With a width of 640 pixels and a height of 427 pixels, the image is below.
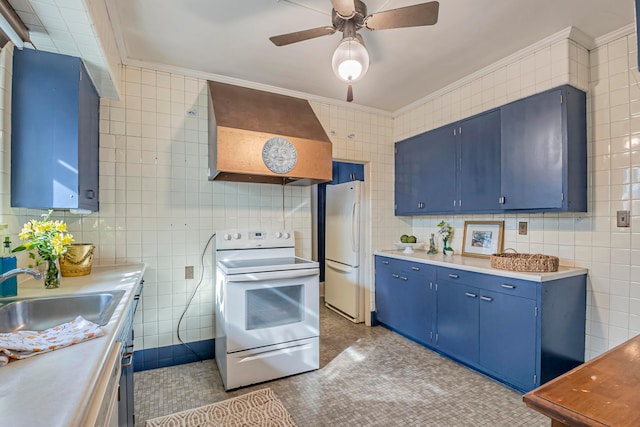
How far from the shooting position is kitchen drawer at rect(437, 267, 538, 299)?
2123mm

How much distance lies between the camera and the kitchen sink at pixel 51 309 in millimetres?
1302

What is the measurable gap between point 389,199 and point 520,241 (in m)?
1.47

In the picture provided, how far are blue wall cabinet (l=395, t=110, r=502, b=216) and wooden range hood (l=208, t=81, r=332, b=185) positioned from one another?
129 centimetres

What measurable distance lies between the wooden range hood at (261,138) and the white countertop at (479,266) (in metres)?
1.28

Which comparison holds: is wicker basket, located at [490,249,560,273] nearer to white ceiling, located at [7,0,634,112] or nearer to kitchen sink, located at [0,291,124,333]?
white ceiling, located at [7,0,634,112]

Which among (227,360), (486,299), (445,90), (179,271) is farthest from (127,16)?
(486,299)

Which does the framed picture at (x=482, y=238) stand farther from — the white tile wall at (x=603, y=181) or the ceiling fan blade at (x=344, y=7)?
the ceiling fan blade at (x=344, y=7)

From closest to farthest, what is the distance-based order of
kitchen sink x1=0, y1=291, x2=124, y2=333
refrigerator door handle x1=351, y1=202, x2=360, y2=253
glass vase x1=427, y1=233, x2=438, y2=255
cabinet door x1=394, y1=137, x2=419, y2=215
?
kitchen sink x1=0, y1=291, x2=124, y2=333 < glass vase x1=427, y1=233, x2=438, y2=255 < cabinet door x1=394, y1=137, x2=419, y2=215 < refrigerator door handle x1=351, y1=202, x2=360, y2=253

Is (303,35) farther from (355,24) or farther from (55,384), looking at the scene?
(55,384)

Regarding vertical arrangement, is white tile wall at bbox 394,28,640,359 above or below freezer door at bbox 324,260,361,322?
above

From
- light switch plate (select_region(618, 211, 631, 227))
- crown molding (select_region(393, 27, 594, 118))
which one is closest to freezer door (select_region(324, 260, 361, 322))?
crown molding (select_region(393, 27, 594, 118))

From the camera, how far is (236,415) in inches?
77.4

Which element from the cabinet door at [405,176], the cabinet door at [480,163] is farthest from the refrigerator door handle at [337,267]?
the cabinet door at [480,163]

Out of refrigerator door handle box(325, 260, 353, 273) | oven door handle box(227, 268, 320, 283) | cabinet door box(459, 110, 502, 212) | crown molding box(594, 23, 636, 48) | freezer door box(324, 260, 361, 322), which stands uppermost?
crown molding box(594, 23, 636, 48)
